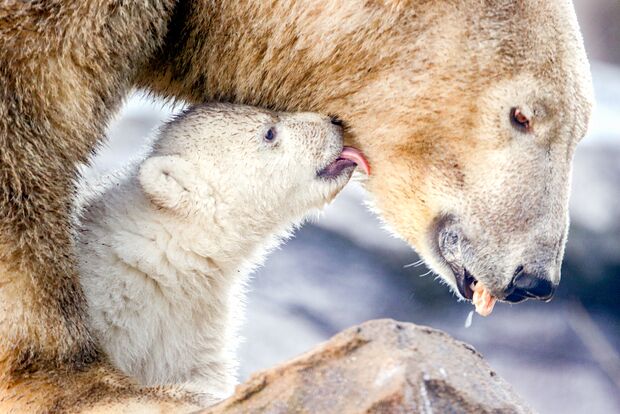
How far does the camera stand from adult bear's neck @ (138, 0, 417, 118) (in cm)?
246

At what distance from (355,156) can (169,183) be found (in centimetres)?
45

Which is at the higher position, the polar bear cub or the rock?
the rock

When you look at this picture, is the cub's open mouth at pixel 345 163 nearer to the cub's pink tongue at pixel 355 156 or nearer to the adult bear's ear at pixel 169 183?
the cub's pink tongue at pixel 355 156

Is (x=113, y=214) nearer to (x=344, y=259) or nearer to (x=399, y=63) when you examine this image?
(x=399, y=63)

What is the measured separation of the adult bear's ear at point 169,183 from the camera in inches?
101

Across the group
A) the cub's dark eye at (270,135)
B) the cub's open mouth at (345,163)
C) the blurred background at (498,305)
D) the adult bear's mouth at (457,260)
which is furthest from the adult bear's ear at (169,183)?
the blurred background at (498,305)

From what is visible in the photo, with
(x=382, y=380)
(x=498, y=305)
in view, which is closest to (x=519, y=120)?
(x=382, y=380)

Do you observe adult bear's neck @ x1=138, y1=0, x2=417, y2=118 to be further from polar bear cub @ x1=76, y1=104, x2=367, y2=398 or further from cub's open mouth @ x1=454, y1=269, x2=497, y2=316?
cub's open mouth @ x1=454, y1=269, x2=497, y2=316

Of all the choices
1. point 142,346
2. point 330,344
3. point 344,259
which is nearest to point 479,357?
point 330,344

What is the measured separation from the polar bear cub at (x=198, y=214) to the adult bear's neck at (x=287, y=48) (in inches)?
2.8

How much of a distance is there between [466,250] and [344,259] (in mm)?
2746

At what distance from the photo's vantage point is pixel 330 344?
1.64 meters

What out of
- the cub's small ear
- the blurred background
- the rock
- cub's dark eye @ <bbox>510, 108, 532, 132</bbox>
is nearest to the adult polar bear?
cub's dark eye @ <bbox>510, 108, 532, 132</bbox>

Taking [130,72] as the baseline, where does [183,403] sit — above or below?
below
